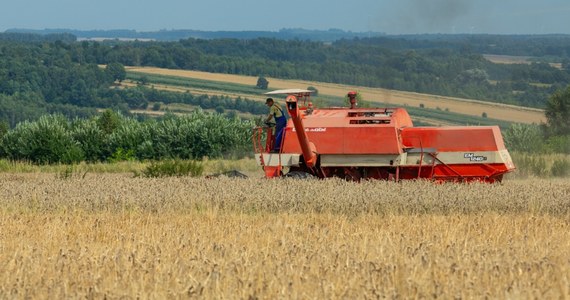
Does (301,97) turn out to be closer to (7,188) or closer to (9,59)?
(7,188)

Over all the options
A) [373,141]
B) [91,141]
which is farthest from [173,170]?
[91,141]

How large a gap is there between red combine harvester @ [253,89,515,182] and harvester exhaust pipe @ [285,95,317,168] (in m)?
0.04

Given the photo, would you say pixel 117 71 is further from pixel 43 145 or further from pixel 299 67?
pixel 43 145

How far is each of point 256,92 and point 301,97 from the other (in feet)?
252

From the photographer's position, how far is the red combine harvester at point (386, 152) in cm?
1845

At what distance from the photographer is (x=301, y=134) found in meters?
17.8

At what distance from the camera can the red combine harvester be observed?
18453mm

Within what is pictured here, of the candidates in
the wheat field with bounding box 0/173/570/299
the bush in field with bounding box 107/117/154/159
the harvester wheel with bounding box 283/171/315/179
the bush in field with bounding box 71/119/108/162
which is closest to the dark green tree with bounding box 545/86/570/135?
the bush in field with bounding box 107/117/154/159

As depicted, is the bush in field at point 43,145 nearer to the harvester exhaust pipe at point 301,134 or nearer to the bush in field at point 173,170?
the bush in field at point 173,170

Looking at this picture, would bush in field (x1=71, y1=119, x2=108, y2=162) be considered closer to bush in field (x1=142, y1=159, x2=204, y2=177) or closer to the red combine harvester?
bush in field (x1=142, y1=159, x2=204, y2=177)

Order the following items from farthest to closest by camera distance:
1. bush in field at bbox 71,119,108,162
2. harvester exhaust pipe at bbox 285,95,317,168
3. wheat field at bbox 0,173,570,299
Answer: bush in field at bbox 71,119,108,162 < harvester exhaust pipe at bbox 285,95,317,168 < wheat field at bbox 0,173,570,299

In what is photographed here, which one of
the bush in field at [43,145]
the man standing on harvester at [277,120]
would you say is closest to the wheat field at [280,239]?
the man standing on harvester at [277,120]

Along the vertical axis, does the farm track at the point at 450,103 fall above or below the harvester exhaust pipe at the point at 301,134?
below

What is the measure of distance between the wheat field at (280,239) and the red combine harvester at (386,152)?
4.96ft
